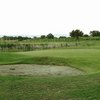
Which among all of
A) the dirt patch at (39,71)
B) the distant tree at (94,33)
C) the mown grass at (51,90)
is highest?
the distant tree at (94,33)

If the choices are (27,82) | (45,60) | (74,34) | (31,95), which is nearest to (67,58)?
(45,60)

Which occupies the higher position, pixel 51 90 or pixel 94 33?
pixel 94 33

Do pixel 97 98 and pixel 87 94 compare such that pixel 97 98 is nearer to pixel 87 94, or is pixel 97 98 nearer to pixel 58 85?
pixel 87 94

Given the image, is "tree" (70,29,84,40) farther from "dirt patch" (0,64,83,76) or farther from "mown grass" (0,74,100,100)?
"mown grass" (0,74,100,100)

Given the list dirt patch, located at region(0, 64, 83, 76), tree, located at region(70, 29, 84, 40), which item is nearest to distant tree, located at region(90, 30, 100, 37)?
tree, located at region(70, 29, 84, 40)

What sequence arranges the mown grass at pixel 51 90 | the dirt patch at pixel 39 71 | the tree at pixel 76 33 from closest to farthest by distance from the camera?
the mown grass at pixel 51 90, the dirt patch at pixel 39 71, the tree at pixel 76 33

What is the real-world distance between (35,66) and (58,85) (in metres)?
14.4

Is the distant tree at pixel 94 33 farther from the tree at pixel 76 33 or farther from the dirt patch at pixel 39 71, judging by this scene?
the dirt patch at pixel 39 71

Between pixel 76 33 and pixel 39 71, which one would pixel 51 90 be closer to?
pixel 39 71

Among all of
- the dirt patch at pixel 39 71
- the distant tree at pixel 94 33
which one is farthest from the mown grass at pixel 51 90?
the distant tree at pixel 94 33

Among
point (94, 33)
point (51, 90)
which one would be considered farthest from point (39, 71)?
point (94, 33)

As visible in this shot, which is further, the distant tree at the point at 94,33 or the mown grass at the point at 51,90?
the distant tree at the point at 94,33

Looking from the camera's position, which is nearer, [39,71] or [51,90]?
[51,90]

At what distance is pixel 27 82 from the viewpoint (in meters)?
16.3
